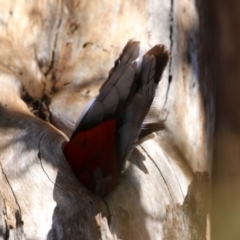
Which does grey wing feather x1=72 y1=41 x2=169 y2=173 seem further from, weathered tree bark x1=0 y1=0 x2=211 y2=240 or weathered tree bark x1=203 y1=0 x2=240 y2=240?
weathered tree bark x1=203 y1=0 x2=240 y2=240

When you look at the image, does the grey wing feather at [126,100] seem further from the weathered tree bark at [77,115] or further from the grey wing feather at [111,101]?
the weathered tree bark at [77,115]

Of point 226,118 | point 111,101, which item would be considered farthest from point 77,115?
point 226,118

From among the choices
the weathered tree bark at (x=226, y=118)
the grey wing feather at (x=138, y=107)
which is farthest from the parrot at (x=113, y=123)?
the weathered tree bark at (x=226, y=118)

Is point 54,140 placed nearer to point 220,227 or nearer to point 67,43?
point 67,43

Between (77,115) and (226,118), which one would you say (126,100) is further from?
(226,118)

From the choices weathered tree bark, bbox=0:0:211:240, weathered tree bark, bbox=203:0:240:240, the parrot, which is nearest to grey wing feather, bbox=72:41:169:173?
the parrot

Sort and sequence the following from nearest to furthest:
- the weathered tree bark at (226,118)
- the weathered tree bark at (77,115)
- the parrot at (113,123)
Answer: the weathered tree bark at (77,115) → the parrot at (113,123) → the weathered tree bark at (226,118)
